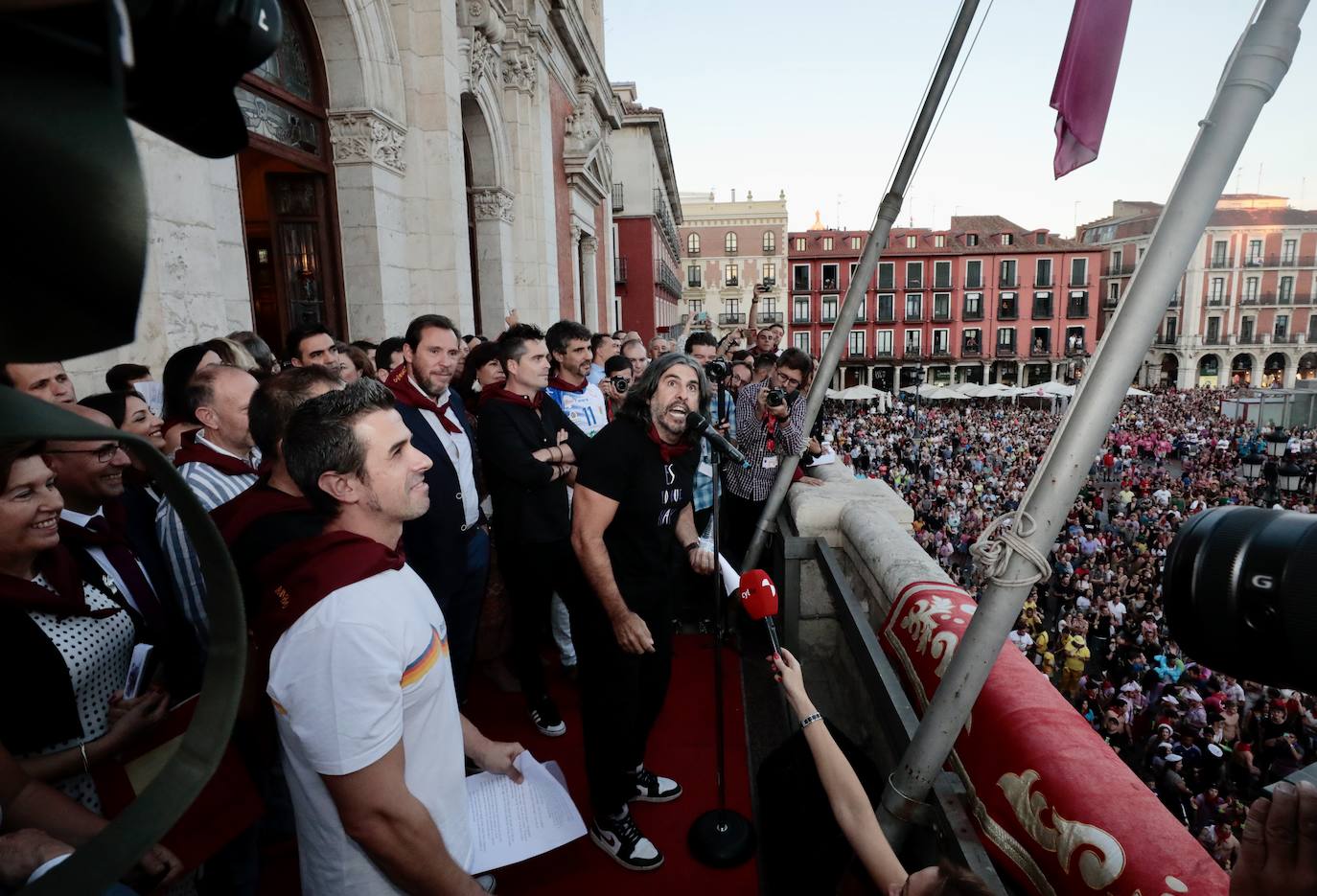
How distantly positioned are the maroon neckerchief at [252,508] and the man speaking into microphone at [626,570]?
1.02 metres

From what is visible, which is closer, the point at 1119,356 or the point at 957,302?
the point at 1119,356

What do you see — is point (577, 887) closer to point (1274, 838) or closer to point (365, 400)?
point (365, 400)

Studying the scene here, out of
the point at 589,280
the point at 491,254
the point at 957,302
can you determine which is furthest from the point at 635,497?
the point at 957,302

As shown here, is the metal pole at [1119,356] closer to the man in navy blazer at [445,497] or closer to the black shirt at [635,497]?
the black shirt at [635,497]

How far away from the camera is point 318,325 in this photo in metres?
4.32

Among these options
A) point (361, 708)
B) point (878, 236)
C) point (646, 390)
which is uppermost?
point (878, 236)

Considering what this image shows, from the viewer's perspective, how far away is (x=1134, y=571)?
15.2 meters

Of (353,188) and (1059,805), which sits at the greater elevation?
(353,188)

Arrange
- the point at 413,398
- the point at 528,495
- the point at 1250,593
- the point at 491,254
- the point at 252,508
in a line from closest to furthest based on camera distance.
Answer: the point at 1250,593 → the point at 252,508 → the point at 413,398 → the point at 528,495 → the point at 491,254

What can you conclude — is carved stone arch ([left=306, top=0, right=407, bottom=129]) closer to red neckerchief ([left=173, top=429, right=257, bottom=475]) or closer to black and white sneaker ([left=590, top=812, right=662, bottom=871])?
red neckerchief ([left=173, top=429, right=257, bottom=475])

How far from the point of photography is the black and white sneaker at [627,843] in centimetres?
274

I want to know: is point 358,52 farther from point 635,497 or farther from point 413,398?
point 635,497

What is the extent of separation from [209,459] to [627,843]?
6.94 feet

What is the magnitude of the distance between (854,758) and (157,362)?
4.02 metres
